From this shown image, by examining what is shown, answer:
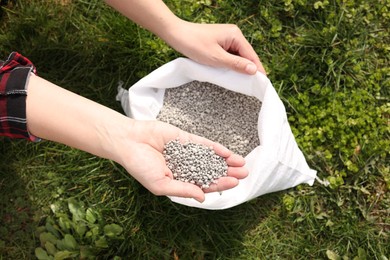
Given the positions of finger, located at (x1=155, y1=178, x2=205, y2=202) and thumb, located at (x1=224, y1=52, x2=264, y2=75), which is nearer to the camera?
finger, located at (x1=155, y1=178, x2=205, y2=202)

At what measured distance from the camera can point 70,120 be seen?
1828mm

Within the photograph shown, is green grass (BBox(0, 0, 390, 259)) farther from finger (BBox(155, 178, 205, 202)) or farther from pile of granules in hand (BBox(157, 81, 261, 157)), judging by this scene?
finger (BBox(155, 178, 205, 202))

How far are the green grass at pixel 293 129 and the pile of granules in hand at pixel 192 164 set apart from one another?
17.1 inches

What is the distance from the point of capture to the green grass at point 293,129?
240 centimetres

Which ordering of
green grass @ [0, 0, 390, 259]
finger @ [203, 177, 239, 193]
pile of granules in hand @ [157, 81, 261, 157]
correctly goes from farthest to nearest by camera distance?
green grass @ [0, 0, 390, 259]
pile of granules in hand @ [157, 81, 261, 157]
finger @ [203, 177, 239, 193]

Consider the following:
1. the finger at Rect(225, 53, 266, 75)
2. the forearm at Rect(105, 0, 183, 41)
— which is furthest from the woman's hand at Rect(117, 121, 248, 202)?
the forearm at Rect(105, 0, 183, 41)

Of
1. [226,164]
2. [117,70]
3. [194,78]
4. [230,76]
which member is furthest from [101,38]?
[226,164]

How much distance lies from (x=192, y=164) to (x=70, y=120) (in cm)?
61

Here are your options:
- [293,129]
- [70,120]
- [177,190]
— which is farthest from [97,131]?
[293,129]

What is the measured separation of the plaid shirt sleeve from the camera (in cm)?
175

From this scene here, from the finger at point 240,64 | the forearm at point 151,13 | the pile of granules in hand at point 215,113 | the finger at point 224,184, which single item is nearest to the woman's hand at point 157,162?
the finger at point 224,184

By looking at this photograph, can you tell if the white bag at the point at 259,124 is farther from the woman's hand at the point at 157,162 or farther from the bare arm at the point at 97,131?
the bare arm at the point at 97,131

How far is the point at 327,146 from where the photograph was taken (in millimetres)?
2453

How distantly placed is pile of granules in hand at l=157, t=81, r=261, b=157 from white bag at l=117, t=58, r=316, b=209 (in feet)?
0.20
